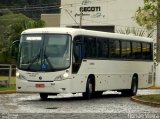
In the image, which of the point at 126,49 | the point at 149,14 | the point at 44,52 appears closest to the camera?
the point at 44,52

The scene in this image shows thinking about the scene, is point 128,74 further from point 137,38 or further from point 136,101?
point 136,101

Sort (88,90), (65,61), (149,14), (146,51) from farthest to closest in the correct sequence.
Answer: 1. (146,51)
2. (149,14)
3. (88,90)
4. (65,61)

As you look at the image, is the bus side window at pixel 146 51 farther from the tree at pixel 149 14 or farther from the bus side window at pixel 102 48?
the tree at pixel 149 14

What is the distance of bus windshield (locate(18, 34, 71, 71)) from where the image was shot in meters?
23.1

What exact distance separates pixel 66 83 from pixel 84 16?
69.1m

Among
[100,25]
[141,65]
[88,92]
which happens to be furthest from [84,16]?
[88,92]

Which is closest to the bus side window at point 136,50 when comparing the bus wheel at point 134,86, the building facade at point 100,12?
the bus wheel at point 134,86

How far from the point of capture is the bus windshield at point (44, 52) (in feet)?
75.9

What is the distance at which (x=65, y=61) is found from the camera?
2314 centimetres

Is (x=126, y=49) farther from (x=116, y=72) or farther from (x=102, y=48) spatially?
(x=102, y=48)

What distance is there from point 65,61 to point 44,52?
0.95 metres

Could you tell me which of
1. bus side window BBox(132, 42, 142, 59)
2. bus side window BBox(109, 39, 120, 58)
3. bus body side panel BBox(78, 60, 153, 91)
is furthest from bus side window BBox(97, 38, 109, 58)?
bus side window BBox(132, 42, 142, 59)

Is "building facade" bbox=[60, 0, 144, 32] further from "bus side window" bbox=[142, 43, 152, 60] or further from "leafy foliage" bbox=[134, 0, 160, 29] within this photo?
"leafy foliage" bbox=[134, 0, 160, 29]

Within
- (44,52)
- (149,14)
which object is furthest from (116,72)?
(44,52)
